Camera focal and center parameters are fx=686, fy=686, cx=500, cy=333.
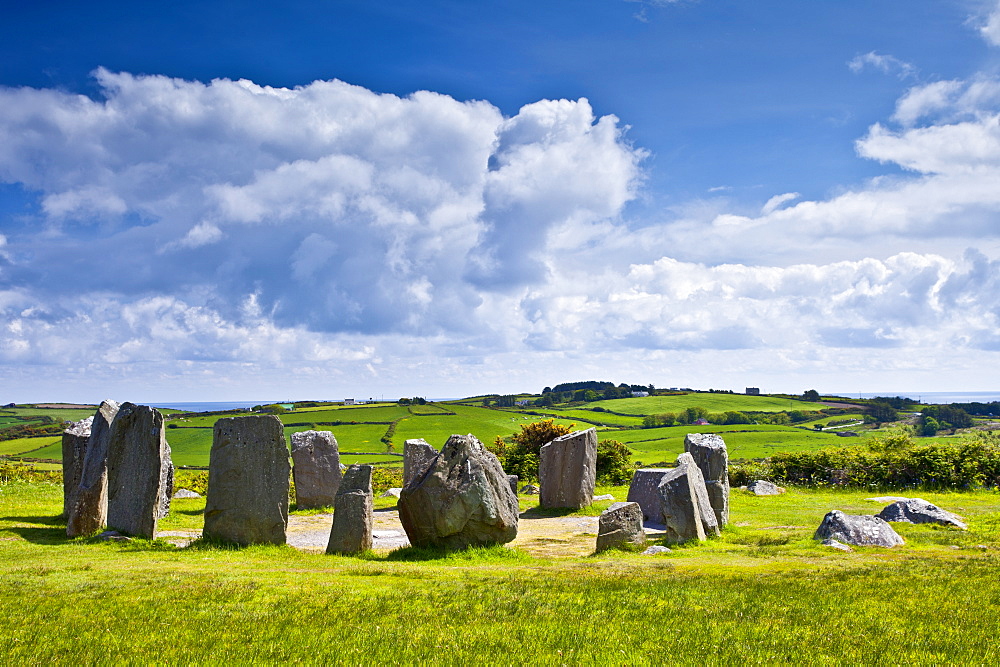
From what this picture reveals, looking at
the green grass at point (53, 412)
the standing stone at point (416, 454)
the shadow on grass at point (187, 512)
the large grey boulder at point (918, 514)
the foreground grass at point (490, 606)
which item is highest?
the standing stone at point (416, 454)

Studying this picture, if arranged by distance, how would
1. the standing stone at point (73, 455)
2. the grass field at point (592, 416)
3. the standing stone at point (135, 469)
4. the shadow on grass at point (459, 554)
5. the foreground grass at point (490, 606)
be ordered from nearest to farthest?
the foreground grass at point (490, 606), the shadow on grass at point (459, 554), the standing stone at point (135, 469), the standing stone at point (73, 455), the grass field at point (592, 416)

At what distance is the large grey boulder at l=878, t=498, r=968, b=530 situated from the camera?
2109 centimetres

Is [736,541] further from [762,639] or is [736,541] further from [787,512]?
[762,639]

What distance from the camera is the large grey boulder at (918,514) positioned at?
21094mm

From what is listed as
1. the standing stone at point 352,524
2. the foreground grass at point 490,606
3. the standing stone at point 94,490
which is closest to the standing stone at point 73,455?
the standing stone at point 94,490

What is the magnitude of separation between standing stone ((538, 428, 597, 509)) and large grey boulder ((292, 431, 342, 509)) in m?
8.71

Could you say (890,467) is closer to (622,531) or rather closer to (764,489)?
(764,489)

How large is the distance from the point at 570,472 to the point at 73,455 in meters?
17.3

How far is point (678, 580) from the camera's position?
12500mm

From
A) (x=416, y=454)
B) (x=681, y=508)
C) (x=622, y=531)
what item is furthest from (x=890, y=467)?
(x=416, y=454)

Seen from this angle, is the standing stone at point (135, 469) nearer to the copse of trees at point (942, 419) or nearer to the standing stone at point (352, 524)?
the standing stone at point (352, 524)

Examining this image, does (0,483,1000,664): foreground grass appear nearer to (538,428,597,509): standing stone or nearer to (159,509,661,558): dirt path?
(159,509,661,558): dirt path

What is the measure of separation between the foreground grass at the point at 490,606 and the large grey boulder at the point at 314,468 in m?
11.3

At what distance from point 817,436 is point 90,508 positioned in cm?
7208
